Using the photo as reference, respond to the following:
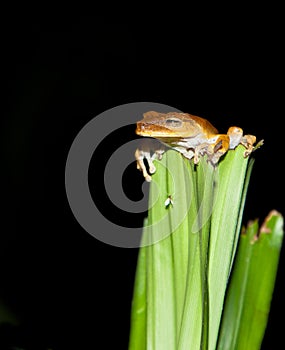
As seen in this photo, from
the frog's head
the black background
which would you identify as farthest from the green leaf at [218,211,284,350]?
the black background

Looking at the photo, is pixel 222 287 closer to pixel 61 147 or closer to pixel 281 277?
pixel 281 277

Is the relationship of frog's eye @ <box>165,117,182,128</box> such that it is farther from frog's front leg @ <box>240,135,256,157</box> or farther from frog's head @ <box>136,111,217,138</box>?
frog's front leg @ <box>240,135,256,157</box>

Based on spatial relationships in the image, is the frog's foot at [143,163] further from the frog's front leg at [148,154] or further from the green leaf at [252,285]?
the green leaf at [252,285]

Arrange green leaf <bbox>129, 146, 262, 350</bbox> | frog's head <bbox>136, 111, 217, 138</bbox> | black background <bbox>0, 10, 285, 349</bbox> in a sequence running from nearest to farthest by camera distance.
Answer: green leaf <bbox>129, 146, 262, 350</bbox>, frog's head <bbox>136, 111, 217, 138</bbox>, black background <bbox>0, 10, 285, 349</bbox>

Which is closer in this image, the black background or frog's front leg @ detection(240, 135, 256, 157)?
frog's front leg @ detection(240, 135, 256, 157)

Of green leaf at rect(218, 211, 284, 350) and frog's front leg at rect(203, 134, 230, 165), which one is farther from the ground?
frog's front leg at rect(203, 134, 230, 165)

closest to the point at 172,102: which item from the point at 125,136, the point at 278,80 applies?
the point at 125,136

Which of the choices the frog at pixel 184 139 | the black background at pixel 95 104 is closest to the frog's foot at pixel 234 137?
the frog at pixel 184 139
